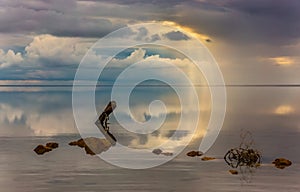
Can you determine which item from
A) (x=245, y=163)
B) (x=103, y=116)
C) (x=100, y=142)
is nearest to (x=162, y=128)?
(x=103, y=116)

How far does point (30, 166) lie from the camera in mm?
26109

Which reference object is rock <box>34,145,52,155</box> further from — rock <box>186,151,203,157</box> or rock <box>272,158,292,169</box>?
rock <box>272,158,292,169</box>

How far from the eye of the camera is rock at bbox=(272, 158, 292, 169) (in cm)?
2683

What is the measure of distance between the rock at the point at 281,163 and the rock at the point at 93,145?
31.3 feet

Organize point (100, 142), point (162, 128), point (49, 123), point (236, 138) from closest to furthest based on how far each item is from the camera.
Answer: point (100, 142) < point (236, 138) < point (162, 128) < point (49, 123)

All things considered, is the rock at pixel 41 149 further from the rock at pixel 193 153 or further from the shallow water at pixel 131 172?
the rock at pixel 193 153

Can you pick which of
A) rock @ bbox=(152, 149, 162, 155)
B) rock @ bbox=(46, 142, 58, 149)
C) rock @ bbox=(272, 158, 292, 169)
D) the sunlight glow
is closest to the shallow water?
rock @ bbox=(272, 158, 292, 169)

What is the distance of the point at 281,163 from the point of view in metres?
27.3

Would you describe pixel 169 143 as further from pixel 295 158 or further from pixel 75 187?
pixel 75 187

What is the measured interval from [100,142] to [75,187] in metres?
9.91

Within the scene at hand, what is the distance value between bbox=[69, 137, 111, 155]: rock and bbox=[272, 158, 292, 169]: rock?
9.54 meters

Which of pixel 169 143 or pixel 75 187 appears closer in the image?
pixel 75 187

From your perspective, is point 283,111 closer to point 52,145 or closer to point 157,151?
point 157,151

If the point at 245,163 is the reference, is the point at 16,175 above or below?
below
